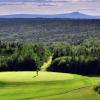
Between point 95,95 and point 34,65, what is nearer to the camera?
point 95,95

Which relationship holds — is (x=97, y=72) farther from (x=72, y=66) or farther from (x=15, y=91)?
(x=15, y=91)

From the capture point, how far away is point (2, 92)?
11775 cm

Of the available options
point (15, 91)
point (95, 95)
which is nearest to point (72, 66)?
point (15, 91)

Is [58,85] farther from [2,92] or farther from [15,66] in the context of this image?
[15,66]

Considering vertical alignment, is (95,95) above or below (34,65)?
above

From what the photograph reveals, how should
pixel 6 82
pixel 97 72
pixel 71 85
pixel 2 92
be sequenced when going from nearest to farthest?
pixel 2 92
pixel 71 85
pixel 6 82
pixel 97 72

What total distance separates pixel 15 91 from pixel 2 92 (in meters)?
3.61

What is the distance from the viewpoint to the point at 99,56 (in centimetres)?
19325

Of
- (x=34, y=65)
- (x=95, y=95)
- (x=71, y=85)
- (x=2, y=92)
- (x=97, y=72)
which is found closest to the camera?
(x=95, y=95)

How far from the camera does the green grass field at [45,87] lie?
9475 cm

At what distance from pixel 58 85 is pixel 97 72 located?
190 feet

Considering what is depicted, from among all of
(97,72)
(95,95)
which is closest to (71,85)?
(95,95)

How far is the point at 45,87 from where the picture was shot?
124 m

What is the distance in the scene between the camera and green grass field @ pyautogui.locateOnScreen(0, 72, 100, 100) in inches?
3730
